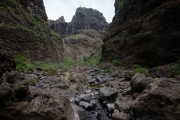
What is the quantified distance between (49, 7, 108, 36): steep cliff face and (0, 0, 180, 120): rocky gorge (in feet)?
202

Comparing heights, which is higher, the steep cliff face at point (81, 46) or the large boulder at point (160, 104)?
the steep cliff face at point (81, 46)

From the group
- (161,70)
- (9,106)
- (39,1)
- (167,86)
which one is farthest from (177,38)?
(39,1)

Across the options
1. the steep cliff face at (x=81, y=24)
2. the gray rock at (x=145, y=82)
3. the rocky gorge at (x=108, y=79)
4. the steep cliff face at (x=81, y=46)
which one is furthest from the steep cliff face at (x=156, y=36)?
the steep cliff face at (x=81, y=24)

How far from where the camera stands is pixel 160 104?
2668 millimetres

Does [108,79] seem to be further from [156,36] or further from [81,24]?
[81,24]

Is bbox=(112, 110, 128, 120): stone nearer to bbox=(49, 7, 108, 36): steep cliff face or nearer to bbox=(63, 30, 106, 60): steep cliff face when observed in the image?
bbox=(63, 30, 106, 60): steep cliff face

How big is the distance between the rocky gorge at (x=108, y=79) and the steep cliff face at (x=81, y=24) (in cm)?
6161

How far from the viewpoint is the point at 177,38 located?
9.17 metres

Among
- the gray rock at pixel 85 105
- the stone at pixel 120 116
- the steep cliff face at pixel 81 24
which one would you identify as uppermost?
the steep cliff face at pixel 81 24

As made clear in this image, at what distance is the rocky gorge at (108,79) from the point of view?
106 inches

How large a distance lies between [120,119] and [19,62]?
33.5 feet

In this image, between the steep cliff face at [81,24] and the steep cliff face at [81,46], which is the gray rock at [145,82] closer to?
the steep cliff face at [81,46]

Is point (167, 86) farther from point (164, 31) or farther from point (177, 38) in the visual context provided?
point (164, 31)

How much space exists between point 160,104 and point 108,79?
660 centimetres
